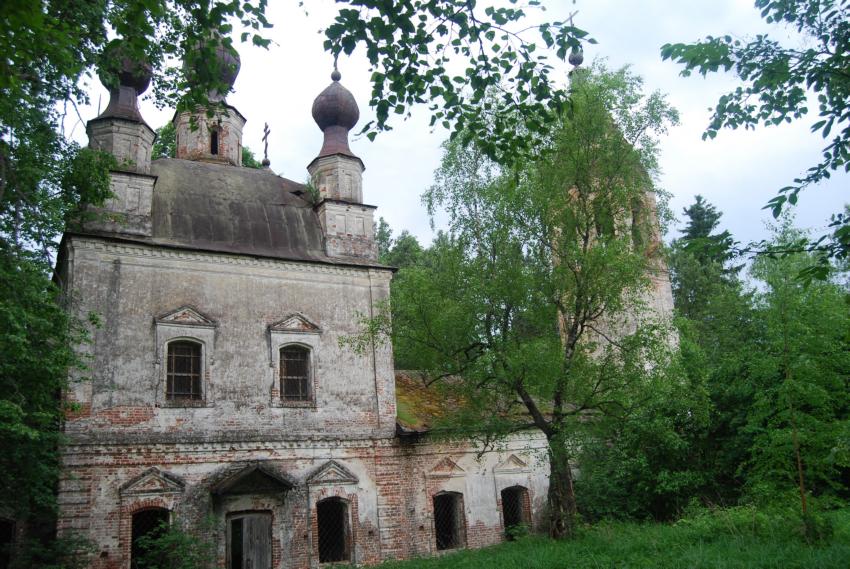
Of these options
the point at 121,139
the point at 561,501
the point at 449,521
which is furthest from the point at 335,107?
the point at 561,501

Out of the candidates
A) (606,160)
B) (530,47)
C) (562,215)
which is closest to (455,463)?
(562,215)

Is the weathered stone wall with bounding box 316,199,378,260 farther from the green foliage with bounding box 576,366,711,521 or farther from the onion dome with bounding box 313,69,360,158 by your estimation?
the green foliage with bounding box 576,366,711,521

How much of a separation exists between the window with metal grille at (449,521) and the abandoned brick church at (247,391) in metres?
0.03

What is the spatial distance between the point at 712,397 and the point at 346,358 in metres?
9.09

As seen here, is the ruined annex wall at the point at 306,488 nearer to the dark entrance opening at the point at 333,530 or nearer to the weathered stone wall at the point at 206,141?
the dark entrance opening at the point at 333,530

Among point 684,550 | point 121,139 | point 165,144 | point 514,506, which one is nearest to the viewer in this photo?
point 684,550

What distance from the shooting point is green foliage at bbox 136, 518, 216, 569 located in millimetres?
12352

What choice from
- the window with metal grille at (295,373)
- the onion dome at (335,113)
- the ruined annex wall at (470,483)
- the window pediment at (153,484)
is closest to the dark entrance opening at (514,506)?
the ruined annex wall at (470,483)

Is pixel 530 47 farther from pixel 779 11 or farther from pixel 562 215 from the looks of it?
pixel 562 215

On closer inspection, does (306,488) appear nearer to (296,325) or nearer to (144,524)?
(144,524)

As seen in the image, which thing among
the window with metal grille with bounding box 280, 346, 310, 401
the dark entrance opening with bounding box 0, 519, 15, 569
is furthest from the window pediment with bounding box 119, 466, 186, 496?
the window with metal grille with bounding box 280, 346, 310, 401

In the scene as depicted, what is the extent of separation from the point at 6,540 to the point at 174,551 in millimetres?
3467

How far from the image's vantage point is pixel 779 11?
20.8 ft

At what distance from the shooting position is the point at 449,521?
1662cm
